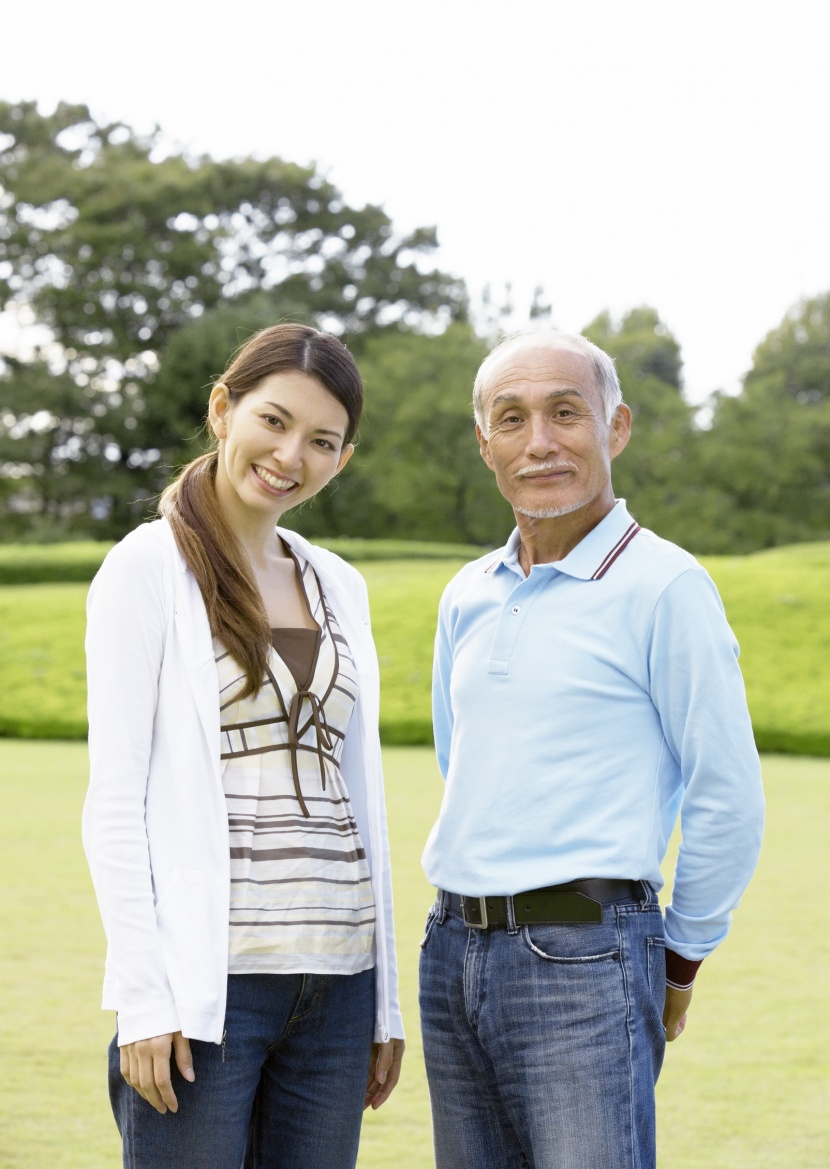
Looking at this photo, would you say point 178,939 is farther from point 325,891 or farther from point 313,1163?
point 313,1163

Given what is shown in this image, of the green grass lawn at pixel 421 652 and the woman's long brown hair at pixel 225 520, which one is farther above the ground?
the woman's long brown hair at pixel 225 520

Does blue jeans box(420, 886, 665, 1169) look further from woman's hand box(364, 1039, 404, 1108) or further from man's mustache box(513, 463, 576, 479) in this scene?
man's mustache box(513, 463, 576, 479)

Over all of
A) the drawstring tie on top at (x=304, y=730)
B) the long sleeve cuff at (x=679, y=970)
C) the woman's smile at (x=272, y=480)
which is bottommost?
the long sleeve cuff at (x=679, y=970)

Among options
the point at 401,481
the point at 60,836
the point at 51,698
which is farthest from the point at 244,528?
the point at 401,481

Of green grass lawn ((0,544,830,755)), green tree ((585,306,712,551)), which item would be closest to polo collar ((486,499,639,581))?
green grass lawn ((0,544,830,755))

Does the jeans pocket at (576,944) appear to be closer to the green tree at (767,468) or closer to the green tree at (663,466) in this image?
the green tree at (663,466)

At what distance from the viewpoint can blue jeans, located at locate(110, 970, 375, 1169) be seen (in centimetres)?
189

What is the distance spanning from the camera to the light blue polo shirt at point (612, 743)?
1.90m

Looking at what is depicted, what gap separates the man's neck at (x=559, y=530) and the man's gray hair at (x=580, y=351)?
0.16 meters

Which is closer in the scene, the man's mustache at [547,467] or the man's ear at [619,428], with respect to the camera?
the man's mustache at [547,467]

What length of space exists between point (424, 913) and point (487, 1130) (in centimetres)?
388

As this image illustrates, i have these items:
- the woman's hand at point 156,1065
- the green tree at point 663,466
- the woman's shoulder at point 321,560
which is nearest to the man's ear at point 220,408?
the woman's shoulder at point 321,560

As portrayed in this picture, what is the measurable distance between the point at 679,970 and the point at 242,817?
73 cm

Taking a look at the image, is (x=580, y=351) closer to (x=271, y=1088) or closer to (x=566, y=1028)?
(x=566, y=1028)
